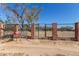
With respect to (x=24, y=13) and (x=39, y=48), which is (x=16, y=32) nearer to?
(x=24, y=13)

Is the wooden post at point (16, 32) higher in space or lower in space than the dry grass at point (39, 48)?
higher

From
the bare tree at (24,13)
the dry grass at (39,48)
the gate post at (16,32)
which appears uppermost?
the bare tree at (24,13)

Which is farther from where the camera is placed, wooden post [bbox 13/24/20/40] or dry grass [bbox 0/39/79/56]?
wooden post [bbox 13/24/20/40]

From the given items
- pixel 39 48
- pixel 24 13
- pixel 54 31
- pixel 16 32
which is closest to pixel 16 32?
pixel 16 32

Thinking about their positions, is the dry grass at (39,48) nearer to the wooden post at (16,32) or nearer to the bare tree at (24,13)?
the wooden post at (16,32)

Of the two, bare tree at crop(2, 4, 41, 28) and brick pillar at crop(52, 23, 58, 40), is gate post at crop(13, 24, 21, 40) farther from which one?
brick pillar at crop(52, 23, 58, 40)

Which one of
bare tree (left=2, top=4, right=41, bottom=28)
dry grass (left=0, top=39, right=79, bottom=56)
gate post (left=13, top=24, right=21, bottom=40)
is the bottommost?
dry grass (left=0, top=39, right=79, bottom=56)

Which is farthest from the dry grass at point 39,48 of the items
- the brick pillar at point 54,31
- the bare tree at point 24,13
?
the bare tree at point 24,13

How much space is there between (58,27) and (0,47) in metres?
1.36

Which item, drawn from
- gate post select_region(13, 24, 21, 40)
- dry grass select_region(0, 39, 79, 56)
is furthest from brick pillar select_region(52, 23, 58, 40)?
gate post select_region(13, 24, 21, 40)

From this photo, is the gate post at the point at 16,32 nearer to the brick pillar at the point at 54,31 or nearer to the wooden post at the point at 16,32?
the wooden post at the point at 16,32

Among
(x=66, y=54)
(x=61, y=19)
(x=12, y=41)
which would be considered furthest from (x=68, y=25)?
(x=12, y=41)

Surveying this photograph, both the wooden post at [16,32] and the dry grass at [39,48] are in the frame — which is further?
the wooden post at [16,32]

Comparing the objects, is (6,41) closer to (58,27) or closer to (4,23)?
(4,23)
